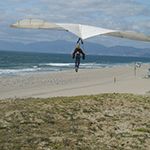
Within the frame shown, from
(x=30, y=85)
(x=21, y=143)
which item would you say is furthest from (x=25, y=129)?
(x=30, y=85)

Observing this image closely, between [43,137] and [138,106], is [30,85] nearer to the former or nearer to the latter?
[138,106]

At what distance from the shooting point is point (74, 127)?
649 centimetres

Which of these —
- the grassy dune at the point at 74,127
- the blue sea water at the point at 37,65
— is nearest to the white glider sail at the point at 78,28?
the grassy dune at the point at 74,127

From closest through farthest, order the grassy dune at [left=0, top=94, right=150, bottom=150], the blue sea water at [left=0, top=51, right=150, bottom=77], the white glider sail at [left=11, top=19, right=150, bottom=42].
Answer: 1. the grassy dune at [left=0, top=94, right=150, bottom=150]
2. the white glider sail at [left=11, top=19, right=150, bottom=42]
3. the blue sea water at [left=0, top=51, right=150, bottom=77]

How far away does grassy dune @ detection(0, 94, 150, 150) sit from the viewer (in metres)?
5.25

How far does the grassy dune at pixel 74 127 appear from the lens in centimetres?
525

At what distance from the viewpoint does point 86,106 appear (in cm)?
923

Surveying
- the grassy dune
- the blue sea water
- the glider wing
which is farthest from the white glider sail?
the blue sea water

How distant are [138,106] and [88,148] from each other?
17.3 ft

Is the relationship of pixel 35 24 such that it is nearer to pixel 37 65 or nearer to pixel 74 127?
pixel 74 127

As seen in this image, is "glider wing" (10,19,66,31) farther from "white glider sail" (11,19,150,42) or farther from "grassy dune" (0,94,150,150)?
"grassy dune" (0,94,150,150)

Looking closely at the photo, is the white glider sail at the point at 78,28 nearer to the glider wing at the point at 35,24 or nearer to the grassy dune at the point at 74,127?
the glider wing at the point at 35,24

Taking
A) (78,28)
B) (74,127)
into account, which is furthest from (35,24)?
(74,127)

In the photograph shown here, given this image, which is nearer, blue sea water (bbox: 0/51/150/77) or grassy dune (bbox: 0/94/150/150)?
grassy dune (bbox: 0/94/150/150)
